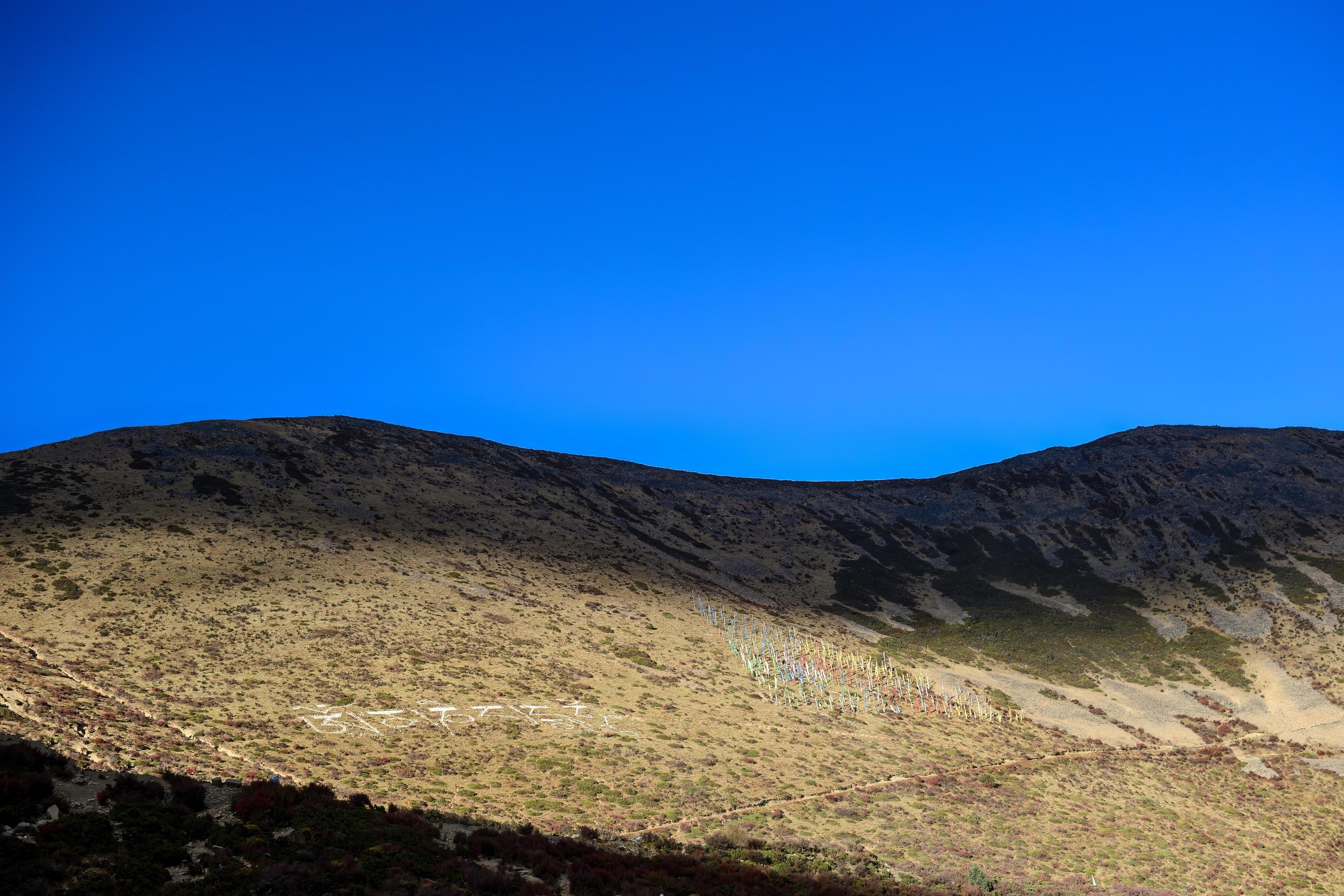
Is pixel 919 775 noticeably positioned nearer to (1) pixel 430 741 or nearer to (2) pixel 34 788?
(1) pixel 430 741

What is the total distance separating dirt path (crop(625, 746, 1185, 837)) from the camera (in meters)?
37.4

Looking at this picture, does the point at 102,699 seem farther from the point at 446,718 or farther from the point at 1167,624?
the point at 1167,624

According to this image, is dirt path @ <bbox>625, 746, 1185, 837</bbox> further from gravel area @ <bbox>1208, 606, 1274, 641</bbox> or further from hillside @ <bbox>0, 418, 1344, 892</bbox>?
gravel area @ <bbox>1208, 606, 1274, 641</bbox>

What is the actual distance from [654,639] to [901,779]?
88.8ft

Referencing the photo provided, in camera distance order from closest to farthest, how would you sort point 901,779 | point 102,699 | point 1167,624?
point 102,699 < point 901,779 < point 1167,624

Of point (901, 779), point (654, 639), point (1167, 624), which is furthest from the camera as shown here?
point (1167, 624)

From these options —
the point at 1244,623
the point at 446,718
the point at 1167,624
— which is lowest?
the point at 446,718

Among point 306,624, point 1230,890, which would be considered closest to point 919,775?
point 1230,890

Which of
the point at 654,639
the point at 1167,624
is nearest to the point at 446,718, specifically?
the point at 654,639

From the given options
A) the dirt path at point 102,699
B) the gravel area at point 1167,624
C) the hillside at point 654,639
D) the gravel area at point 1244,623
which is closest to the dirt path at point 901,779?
the hillside at point 654,639

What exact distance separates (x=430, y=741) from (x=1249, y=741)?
65762mm

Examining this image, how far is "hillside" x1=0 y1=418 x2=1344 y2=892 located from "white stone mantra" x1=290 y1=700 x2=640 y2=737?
286 millimetres

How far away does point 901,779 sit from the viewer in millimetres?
48062

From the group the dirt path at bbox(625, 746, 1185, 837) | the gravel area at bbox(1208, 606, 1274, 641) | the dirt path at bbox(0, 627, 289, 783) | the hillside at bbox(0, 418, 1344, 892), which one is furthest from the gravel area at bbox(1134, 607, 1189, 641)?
the dirt path at bbox(0, 627, 289, 783)
